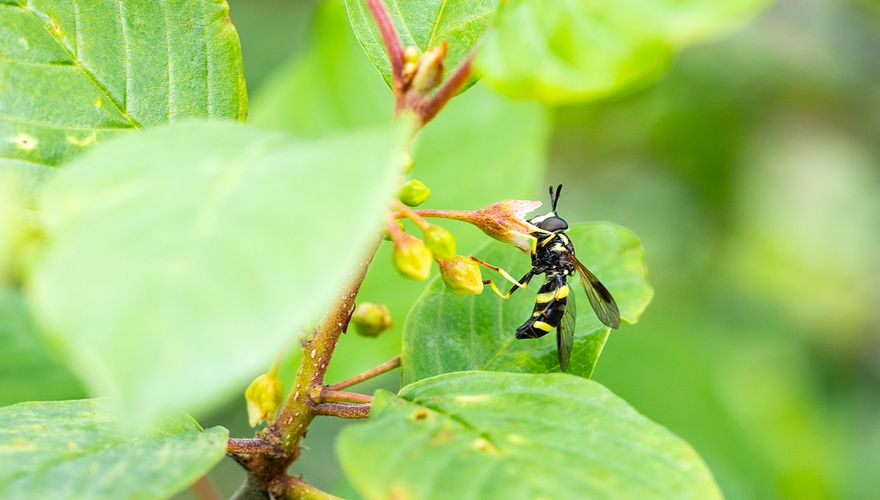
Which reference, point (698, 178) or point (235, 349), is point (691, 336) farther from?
point (235, 349)

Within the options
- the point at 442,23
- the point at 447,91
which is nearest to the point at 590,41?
the point at 447,91

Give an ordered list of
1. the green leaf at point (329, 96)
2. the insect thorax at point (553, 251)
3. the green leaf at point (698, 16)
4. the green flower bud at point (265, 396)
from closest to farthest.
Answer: the green leaf at point (698, 16)
the green flower bud at point (265, 396)
the insect thorax at point (553, 251)
the green leaf at point (329, 96)

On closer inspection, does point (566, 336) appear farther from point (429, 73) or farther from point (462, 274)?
point (429, 73)

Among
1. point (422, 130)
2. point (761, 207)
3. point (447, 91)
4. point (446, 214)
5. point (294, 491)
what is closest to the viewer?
point (447, 91)

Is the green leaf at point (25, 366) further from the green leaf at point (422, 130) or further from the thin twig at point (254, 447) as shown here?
the thin twig at point (254, 447)

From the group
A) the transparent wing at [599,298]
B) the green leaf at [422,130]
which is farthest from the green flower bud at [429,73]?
the green leaf at [422,130]

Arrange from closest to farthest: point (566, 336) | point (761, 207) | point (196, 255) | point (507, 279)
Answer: point (196, 255)
point (566, 336)
point (507, 279)
point (761, 207)

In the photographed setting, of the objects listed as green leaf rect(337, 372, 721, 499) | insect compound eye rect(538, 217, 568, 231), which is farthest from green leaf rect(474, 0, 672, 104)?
insect compound eye rect(538, 217, 568, 231)
